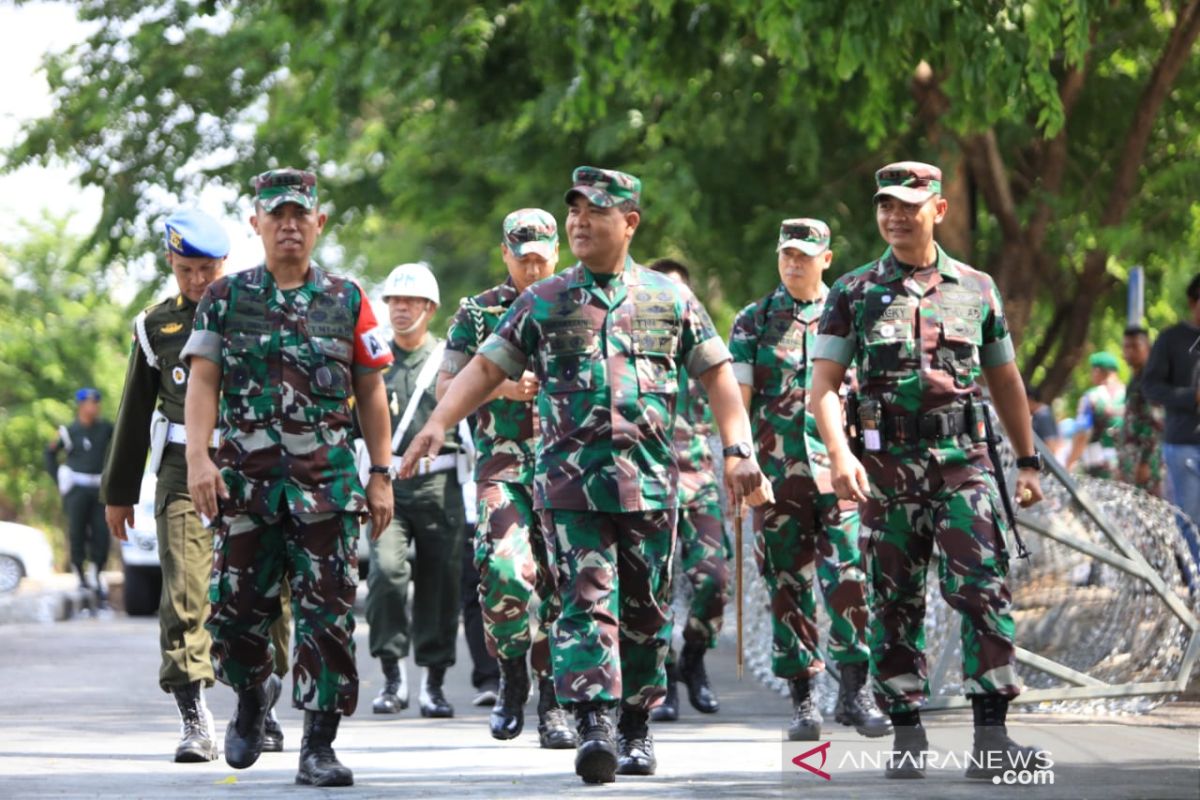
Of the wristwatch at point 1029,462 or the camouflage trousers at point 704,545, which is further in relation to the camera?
the camouflage trousers at point 704,545

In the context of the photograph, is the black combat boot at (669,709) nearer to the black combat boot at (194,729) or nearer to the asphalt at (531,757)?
the asphalt at (531,757)

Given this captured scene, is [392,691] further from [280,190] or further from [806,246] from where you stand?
[280,190]

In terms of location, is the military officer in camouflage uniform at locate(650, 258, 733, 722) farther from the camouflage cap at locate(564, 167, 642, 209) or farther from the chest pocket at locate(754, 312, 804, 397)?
the camouflage cap at locate(564, 167, 642, 209)

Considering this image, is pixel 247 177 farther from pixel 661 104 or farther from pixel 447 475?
pixel 447 475

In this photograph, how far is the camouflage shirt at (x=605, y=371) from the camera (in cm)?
805

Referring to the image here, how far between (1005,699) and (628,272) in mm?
1961

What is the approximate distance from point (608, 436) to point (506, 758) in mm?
1757

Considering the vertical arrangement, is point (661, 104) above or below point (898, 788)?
above

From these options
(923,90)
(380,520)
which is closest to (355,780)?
(380,520)

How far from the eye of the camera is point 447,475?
38.1 feet

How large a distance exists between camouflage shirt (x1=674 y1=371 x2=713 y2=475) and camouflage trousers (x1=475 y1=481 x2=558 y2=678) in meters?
1.24

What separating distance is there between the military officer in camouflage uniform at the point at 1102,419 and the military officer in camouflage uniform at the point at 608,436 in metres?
10.3

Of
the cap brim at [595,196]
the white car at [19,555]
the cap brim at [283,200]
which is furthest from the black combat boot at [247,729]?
the white car at [19,555]

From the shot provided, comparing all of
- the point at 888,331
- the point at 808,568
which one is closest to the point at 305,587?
the point at 888,331
